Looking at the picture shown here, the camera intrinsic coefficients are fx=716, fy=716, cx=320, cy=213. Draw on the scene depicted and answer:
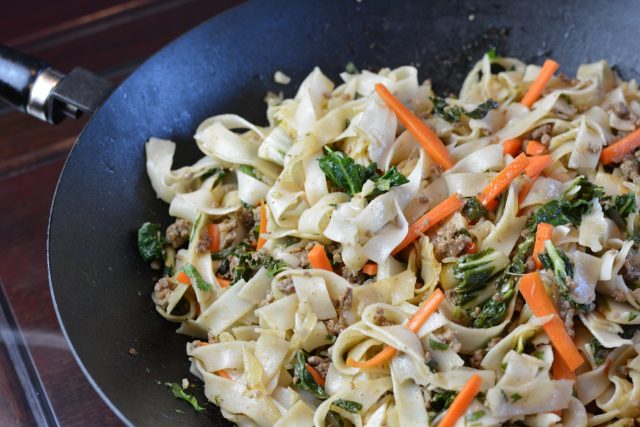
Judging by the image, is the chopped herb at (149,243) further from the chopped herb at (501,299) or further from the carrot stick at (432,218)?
the chopped herb at (501,299)

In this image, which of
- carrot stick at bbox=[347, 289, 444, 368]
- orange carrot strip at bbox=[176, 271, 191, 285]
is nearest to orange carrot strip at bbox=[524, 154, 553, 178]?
carrot stick at bbox=[347, 289, 444, 368]

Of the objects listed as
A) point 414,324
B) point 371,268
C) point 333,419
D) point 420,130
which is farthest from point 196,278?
point 420,130

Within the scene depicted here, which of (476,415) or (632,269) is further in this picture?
(632,269)

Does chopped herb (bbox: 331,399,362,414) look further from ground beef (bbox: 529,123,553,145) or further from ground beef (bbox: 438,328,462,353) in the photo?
ground beef (bbox: 529,123,553,145)

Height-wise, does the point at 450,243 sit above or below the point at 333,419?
above

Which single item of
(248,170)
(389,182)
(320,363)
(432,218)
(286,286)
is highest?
(389,182)

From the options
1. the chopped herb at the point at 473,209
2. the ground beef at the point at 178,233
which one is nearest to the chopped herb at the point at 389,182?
the chopped herb at the point at 473,209

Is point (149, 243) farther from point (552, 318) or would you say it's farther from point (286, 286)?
point (552, 318)
